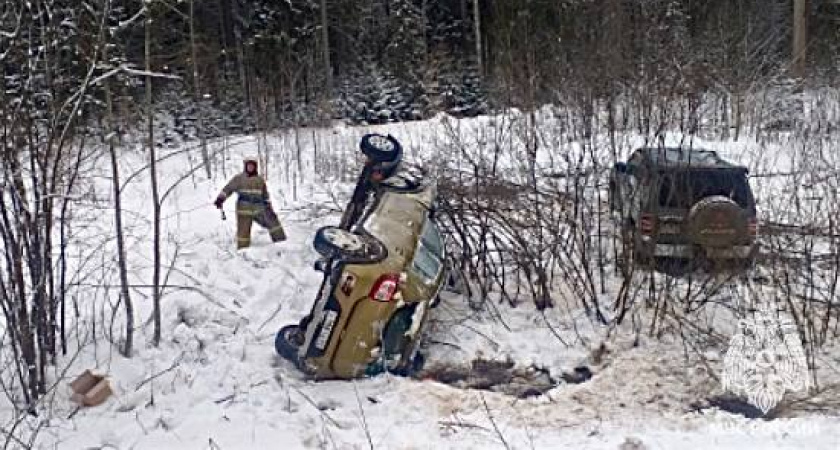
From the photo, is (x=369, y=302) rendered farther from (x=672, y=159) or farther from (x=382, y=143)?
(x=672, y=159)

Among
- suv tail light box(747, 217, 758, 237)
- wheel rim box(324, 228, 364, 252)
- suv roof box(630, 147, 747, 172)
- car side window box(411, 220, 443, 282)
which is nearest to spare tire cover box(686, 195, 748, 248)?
suv tail light box(747, 217, 758, 237)

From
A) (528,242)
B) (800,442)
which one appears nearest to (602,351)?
(528,242)

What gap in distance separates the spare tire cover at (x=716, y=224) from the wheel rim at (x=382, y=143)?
2795 mm

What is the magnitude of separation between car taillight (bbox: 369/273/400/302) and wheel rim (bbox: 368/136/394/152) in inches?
80.0

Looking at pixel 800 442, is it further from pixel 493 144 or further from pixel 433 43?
pixel 433 43

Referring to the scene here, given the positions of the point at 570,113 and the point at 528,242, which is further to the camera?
the point at 570,113

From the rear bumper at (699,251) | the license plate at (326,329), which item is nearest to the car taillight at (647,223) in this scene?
the rear bumper at (699,251)

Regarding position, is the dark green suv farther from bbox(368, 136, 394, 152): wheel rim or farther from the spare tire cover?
bbox(368, 136, 394, 152): wheel rim

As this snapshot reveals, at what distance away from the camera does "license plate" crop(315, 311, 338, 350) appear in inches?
241

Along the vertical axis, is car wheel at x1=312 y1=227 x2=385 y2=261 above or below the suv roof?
below

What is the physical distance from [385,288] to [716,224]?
3.16 m

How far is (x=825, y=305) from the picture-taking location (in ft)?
23.0

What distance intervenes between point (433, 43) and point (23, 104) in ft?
89.4

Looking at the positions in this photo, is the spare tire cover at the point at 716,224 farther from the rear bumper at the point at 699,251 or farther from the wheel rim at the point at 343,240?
the wheel rim at the point at 343,240
